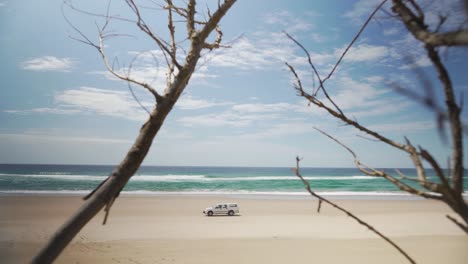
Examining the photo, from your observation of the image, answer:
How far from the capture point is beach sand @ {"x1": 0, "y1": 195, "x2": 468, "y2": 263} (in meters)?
11.1

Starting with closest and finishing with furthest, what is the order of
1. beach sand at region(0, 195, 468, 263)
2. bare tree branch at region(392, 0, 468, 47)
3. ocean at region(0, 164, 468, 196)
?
bare tree branch at region(392, 0, 468, 47) < beach sand at region(0, 195, 468, 263) < ocean at region(0, 164, 468, 196)

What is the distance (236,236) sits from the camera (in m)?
14.5

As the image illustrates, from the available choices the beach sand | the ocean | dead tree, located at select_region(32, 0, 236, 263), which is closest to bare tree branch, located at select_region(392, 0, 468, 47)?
dead tree, located at select_region(32, 0, 236, 263)

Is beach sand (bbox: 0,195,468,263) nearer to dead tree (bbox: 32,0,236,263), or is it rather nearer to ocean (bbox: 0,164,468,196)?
dead tree (bbox: 32,0,236,263)

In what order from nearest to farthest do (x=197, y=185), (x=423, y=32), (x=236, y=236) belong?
(x=423, y=32) < (x=236, y=236) < (x=197, y=185)

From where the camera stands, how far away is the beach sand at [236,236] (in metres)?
11.1

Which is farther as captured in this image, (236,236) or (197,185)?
(197,185)

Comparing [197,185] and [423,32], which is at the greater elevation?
[423,32]

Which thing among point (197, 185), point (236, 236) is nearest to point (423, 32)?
point (236, 236)

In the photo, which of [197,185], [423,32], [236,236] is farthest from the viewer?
[197,185]

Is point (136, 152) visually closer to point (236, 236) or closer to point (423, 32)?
point (423, 32)

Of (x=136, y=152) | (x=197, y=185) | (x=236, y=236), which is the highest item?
(x=136, y=152)

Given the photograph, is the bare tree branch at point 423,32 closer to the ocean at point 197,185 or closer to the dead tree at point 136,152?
the dead tree at point 136,152

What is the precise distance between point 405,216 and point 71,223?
2384 cm
